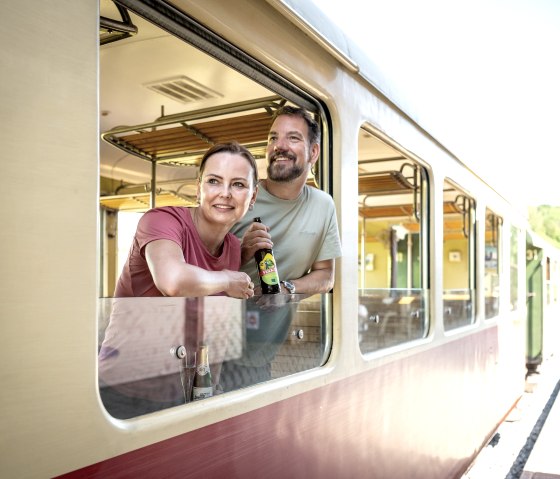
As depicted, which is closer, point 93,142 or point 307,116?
point 93,142

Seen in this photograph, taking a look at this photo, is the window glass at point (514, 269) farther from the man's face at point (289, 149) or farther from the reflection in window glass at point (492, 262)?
the man's face at point (289, 149)

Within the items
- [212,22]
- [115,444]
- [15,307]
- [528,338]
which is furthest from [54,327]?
[528,338]

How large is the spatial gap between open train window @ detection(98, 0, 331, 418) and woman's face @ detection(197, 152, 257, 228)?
247 millimetres

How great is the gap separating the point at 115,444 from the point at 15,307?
0.39 meters

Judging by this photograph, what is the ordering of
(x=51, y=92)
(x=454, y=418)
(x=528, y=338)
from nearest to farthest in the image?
1. (x=51, y=92)
2. (x=454, y=418)
3. (x=528, y=338)

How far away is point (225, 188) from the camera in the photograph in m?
1.90

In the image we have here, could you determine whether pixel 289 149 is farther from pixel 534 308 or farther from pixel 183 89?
pixel 534 308

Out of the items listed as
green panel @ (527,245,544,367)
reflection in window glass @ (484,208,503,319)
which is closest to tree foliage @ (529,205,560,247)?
green panel @ (527,245,544,367)

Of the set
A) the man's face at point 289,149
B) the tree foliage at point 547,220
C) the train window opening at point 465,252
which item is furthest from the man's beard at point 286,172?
the tree foliage at point 547,220

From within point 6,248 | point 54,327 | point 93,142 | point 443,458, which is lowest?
point 443,458

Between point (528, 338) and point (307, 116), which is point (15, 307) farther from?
point (528, 338)

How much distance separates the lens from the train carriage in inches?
46.4

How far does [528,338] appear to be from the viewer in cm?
957

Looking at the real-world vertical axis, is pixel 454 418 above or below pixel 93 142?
below
